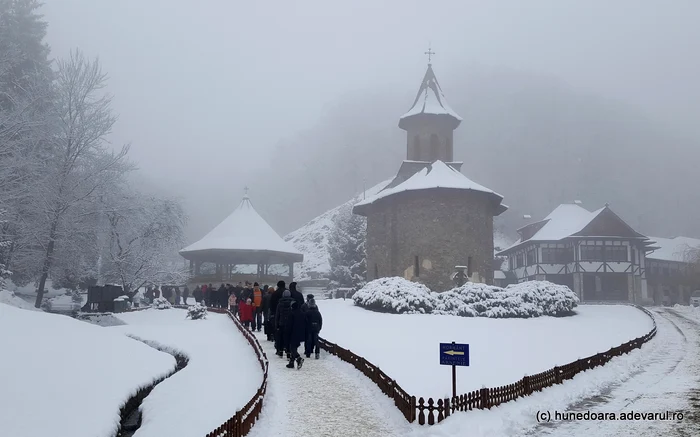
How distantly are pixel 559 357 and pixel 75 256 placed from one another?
81.8 ft

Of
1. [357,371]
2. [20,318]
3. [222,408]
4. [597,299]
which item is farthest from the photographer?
[597,299]

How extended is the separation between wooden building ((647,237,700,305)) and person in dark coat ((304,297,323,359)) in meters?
51.2

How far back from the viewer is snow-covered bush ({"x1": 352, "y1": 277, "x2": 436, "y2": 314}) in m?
24.7

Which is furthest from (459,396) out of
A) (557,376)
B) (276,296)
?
(276,296)

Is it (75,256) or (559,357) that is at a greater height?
(75,256)

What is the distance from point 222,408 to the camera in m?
9.35

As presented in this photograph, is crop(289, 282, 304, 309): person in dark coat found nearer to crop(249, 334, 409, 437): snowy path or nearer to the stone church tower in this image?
crop(249, 334, 409, 437): snowy path

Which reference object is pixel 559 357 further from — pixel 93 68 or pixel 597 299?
pixel 597 299

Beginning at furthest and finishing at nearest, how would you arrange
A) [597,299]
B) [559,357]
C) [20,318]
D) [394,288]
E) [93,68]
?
1. [597,299]
2. [93,68]
3. [394,288]
4. [559,357]
5. [20,318]

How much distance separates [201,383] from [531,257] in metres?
48.8

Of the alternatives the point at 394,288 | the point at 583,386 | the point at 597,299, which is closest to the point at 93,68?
the point at 394,288

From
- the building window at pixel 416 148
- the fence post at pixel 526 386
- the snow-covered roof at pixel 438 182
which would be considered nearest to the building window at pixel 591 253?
the building window at pixel 416 148

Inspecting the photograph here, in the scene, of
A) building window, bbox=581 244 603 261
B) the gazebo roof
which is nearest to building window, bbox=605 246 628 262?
building window, bbox=581 244 603 261

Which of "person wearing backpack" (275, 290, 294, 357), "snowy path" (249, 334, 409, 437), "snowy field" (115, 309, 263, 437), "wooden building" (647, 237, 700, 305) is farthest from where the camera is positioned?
"wooden building" (647, 237, 700, 305)
